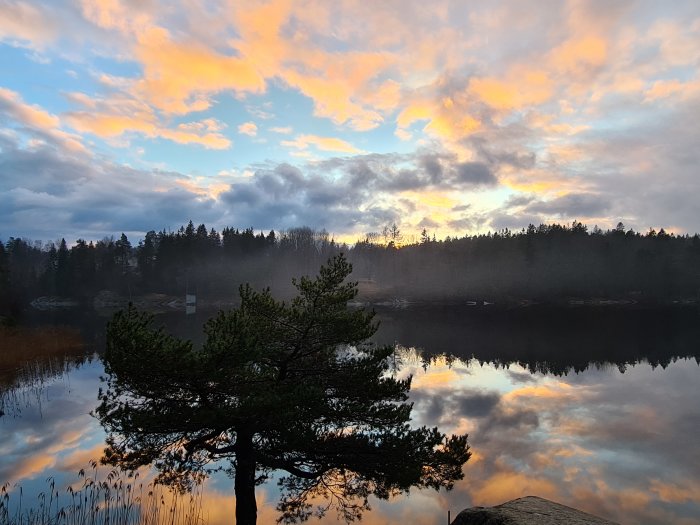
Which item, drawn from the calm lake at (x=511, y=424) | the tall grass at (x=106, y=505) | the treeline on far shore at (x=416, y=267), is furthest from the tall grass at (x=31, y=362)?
the treeline on far shore at (x=416, y=267)

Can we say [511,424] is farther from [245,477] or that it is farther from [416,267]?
[416,267]

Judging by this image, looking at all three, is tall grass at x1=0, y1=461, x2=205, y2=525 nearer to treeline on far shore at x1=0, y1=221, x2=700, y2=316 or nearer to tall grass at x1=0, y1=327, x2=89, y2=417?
tall grass at x1=0, y1=327, x2=89, y2=417

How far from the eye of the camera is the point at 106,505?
13.9 m

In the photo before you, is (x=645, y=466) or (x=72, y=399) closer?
(x=645, y=466)

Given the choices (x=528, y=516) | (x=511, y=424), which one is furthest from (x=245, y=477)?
(x=511, y=424)

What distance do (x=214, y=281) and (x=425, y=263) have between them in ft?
260

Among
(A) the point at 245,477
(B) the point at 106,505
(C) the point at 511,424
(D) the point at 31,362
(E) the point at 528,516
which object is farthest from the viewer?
(D) the point at 31,362

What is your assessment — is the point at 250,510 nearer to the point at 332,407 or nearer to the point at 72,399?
the point at 332,407

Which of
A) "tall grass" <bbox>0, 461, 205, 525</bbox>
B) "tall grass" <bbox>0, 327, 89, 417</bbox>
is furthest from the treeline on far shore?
"tall grass" <bbox>0, 461, 205, 525</bbox>

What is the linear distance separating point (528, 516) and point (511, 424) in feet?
59.4

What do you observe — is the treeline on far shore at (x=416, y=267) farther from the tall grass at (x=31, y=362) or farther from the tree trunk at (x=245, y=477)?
the tree trunk at (x=245, y=477)

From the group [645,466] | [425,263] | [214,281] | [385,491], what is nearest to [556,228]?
[425,263]

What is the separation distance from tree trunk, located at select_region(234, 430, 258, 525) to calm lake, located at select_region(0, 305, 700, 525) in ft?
9.93

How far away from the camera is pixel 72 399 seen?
29.5 meters
